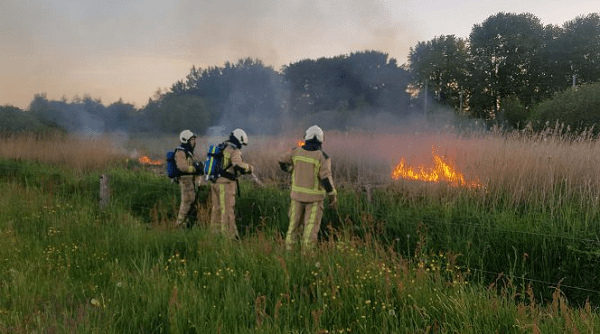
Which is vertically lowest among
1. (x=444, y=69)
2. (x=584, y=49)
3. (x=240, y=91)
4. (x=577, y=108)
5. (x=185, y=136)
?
(x=185, y=136)

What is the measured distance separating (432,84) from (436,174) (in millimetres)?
26031

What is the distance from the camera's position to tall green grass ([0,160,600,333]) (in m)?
3.84

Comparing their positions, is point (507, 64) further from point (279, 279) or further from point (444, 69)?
point (279, 279)

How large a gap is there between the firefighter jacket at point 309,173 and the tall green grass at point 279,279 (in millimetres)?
1090

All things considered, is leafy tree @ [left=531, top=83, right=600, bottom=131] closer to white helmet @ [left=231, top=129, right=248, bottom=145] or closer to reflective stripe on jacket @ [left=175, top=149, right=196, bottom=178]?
white helmet @ [left=231, top=129, right=248, bottom=145]

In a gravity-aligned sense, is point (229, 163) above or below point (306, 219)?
above

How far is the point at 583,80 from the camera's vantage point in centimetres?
3222

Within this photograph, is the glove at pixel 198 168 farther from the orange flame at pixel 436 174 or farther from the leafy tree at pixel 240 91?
the leafy tree at pixel 240 91

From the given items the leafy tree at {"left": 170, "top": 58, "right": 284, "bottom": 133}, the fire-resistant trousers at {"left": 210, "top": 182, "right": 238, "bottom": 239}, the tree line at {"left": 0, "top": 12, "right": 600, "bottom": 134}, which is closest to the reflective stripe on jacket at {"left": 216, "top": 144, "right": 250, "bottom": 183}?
the fire-resistant trousers at {"left": 210, "top": 182, "right": 238, "bottom": 239}

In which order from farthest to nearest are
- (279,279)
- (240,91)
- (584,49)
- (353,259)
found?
(240,91) < (584,49) < (353,259) < (279,279)

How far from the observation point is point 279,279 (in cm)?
475

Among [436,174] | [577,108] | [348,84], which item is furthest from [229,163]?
[348,84]

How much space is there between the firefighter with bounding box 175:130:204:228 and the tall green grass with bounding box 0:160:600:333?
104 cm

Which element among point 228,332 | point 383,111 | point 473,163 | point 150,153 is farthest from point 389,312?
point 383,111
